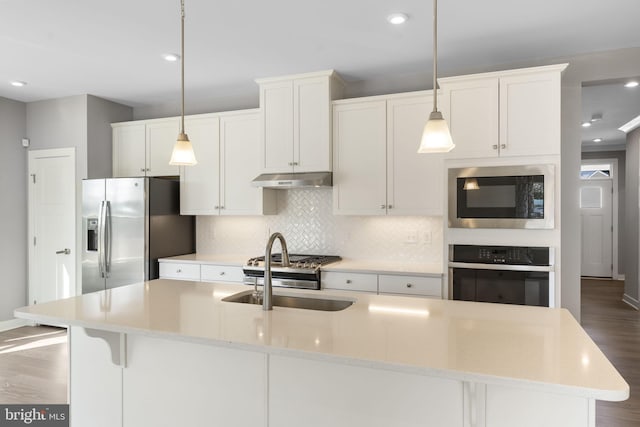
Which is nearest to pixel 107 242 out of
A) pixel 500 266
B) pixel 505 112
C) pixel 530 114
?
pixel 500 266

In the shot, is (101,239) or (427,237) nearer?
(427,237)

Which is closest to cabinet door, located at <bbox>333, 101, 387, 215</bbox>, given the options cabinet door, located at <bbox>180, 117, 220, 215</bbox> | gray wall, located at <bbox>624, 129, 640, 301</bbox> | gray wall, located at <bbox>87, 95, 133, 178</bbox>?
cabinet door, located at <bbox>180, 117, 220, 215</bbox>

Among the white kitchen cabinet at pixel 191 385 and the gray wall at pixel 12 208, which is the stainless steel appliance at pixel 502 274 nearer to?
the white kitchen cabinet at pixel 191 385

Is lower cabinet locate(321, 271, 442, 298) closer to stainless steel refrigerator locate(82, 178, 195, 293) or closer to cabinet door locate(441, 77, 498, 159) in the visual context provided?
cabinet door locate(441, 77, 498, 159)

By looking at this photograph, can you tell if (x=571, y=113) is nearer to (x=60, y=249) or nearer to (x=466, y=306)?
(x=466, y=306)

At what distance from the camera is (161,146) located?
4.72m

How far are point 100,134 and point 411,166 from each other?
11.8 ft

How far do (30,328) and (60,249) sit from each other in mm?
978

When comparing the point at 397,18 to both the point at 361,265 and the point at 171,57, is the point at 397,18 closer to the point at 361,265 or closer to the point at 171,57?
the point at 171,57

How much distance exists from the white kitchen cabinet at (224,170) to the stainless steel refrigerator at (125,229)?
286mm

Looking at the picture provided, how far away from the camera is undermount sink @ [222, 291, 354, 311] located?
2303 millimetres

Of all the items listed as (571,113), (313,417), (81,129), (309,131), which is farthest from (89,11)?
(571,113)

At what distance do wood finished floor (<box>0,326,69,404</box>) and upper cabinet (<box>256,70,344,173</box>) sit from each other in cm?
250

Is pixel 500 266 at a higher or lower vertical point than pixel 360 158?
lower
